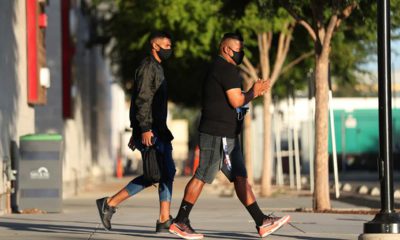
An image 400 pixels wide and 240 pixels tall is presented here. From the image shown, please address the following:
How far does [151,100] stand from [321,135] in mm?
7478

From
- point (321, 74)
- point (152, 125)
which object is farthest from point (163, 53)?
point (321, 74)

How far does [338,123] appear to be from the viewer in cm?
5478

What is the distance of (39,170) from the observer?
776 inches

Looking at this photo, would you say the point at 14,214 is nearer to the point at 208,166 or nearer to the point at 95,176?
the point at 208,166

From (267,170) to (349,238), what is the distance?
1810 centimetres

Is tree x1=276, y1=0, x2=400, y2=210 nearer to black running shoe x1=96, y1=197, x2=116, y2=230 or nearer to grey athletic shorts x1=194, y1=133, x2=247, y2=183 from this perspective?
black running shoe x1=96, y1=197, x2=116, y2=230

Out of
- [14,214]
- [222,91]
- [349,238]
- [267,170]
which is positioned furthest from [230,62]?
[267,170]

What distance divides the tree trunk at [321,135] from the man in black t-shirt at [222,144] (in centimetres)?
Answer: 740

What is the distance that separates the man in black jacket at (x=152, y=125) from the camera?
12734mm

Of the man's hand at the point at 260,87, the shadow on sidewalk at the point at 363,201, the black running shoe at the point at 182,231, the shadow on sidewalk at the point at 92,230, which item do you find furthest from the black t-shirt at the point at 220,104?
the shadow on sidewalk at the point at 363,201

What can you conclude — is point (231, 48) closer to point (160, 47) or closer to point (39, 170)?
point (160, 47)

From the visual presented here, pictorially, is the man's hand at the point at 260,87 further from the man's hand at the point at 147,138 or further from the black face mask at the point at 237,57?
the man's hand at the point at 147,138

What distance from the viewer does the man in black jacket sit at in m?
12.7

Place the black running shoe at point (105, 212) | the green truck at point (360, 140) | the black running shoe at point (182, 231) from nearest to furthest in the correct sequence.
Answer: the black running shoe at point (182, 231) < the black running shoe at point (105, 212) < the green truck at point (360, 140)
